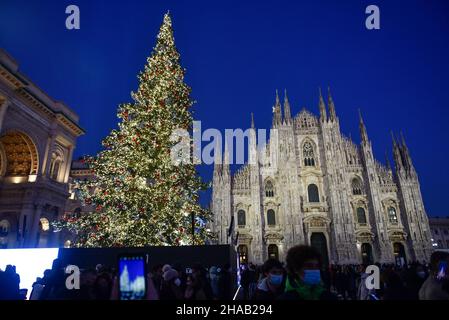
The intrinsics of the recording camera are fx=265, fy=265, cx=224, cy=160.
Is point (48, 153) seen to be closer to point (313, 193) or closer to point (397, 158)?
point (313, 193)

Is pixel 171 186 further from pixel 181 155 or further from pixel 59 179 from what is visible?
pixel 59 179

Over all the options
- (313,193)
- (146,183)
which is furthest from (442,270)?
(313,193)

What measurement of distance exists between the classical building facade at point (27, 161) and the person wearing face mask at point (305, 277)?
2122 centimetres

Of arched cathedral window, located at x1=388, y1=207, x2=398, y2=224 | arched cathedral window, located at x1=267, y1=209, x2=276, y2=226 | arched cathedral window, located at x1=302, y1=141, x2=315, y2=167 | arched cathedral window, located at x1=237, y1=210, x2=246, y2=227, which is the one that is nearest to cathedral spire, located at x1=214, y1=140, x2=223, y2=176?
arched cathedral window, located at x1=237, y1=210, x2=246, y2=227

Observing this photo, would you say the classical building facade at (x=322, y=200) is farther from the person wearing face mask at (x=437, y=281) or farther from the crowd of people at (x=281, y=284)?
the person wearing face mask at (x=437, y=281)

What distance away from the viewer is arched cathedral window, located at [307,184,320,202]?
34062 millimetres

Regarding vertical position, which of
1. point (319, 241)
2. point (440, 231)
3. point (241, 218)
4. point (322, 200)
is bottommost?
point (319, 241)

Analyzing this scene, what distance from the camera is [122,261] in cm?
271

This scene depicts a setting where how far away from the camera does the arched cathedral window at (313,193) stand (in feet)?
112

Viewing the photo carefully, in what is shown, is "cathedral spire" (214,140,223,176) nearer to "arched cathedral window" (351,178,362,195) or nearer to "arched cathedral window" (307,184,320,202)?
"arched cathedral window" (307,184,320,202)

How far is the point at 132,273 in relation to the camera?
267 centimetres

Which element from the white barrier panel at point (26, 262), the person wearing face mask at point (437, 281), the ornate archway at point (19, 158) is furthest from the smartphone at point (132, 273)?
the ornate archway at point (19, 158)

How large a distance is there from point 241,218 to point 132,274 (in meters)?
31.6
